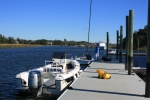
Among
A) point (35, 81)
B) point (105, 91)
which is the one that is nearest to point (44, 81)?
point (35, 81)

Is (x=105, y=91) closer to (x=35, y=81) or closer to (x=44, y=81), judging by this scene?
(x=35, y=81)

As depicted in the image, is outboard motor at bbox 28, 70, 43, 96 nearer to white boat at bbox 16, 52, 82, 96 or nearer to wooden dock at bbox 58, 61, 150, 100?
white boat at bbox 16, 52, 82, 96

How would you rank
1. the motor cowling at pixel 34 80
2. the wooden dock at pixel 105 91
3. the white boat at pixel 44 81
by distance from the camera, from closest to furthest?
the wooden dock at pixel 105 91, the motor cowling at pixel 34 80, the white boat at pixel 44 81

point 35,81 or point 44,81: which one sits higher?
point 35,81

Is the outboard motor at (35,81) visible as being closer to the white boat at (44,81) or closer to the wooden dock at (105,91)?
the white boat at (44,81)

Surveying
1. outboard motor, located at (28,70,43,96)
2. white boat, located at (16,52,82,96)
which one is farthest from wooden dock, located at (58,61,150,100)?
outboard motor, located at (28,70,43,96)

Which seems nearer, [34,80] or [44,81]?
[34,80]

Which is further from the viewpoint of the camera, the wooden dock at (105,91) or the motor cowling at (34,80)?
the motor cowling at (34,80)

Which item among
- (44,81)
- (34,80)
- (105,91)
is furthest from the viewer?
(44,81)

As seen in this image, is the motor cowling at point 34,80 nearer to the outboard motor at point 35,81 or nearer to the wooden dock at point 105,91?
the outboard motor at point 35,81

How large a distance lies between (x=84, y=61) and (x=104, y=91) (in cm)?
2388

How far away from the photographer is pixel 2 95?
1730 centimetres

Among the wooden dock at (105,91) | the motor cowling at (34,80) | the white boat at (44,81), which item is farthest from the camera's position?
the white boat at (44,81)

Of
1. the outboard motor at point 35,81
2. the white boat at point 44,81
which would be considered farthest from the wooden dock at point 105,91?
the outboard motor at point 35,81
